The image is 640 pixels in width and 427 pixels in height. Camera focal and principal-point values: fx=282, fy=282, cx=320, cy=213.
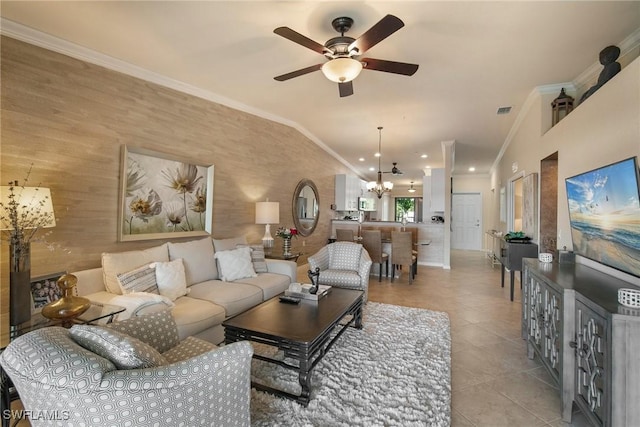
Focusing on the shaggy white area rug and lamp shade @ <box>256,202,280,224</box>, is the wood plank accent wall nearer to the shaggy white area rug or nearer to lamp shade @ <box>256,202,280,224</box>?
lamp shade @ <box>256,202,280,224</box>

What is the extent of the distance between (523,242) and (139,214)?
5250 millimetres

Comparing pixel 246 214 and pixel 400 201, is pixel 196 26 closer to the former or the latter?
pixel 246 214

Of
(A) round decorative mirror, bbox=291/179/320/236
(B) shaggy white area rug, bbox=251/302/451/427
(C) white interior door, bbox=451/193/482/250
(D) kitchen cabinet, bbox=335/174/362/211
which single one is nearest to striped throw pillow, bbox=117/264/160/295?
(B) shaggy white area rug, bbox=251/302/451/427

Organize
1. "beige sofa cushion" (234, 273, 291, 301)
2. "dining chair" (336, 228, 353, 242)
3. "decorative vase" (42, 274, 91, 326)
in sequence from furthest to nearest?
"dining chair" (336, 228, 353, 242), "beige sofa cushion" (234, 273, 291, 301), "decorative vase" (42, 274, 91, 326)

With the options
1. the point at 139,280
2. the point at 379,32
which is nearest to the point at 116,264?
the point at 139,280

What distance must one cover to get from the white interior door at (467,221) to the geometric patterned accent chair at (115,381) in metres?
10.0

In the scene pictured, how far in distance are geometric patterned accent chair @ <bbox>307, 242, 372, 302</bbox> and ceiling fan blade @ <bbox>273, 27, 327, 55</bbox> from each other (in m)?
2.36

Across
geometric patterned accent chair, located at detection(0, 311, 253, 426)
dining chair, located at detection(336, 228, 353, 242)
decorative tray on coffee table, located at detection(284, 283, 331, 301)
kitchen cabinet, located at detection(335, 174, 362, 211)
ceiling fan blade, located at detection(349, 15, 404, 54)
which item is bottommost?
decorative tray on coffee table, located at detection(284, 283, 331, 301)

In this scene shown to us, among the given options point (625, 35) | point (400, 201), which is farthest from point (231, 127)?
point (400, 201)

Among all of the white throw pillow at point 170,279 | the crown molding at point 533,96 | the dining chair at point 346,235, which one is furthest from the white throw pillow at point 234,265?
the crown molding at point 533,96

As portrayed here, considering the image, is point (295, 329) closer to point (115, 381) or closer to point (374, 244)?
point (115, 381)

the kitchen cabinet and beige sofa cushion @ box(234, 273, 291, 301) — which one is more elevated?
the kitchen cabinet

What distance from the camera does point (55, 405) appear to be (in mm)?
991

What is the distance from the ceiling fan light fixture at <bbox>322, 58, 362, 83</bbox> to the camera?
2269mm
